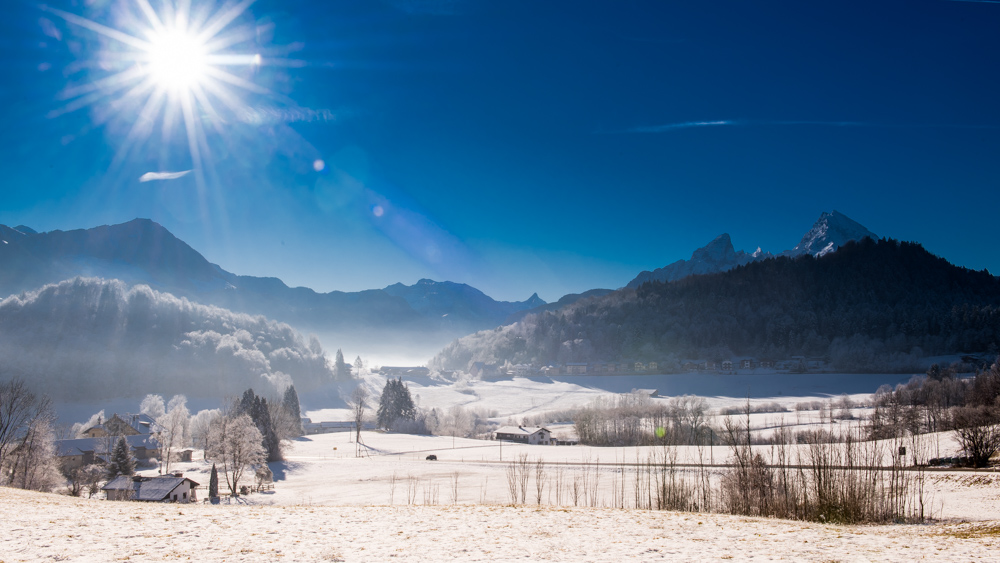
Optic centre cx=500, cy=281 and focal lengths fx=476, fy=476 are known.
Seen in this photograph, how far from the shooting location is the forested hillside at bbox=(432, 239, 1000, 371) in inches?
5561

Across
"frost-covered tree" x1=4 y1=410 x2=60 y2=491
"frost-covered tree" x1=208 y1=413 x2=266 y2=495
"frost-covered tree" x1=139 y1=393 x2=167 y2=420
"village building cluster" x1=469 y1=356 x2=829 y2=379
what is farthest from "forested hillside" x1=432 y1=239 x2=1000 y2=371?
"frost-covered tree" x1=4 y1=410 x2=60 y2=491

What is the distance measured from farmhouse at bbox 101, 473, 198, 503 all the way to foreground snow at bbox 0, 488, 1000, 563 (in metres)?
19.8

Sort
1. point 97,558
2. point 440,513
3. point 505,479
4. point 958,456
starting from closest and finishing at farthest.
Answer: point 97,558 < point 440,513 < point 958,456 < point 505,479

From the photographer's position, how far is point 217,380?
134375 mm

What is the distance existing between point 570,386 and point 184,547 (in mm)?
130456

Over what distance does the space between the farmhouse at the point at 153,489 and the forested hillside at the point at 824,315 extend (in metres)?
152

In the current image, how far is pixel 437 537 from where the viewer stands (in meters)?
12.6

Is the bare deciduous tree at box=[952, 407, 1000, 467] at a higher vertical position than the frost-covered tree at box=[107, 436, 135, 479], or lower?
higher

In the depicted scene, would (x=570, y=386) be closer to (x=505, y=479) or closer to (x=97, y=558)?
(x=505, y=479)

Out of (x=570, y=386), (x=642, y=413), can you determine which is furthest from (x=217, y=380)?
(x=642, y=413)

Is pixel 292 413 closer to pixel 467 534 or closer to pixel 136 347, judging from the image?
pixel 136 347

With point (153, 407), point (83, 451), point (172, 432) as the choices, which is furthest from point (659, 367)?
point (83, 451)

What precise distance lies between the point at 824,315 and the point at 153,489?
195m

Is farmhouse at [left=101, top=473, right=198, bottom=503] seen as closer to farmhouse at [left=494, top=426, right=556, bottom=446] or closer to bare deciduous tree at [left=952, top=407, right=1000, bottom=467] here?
farmhouse at [left=494, top=426, right=556, bottom=446]
